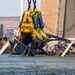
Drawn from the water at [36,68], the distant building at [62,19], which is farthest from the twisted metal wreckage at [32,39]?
the water at [36,68]

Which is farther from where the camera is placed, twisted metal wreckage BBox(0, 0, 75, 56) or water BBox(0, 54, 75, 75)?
twisted metal wreckage BBox(0, 0, 75, 56)

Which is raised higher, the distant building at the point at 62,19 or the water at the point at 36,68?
the water at the point at 36,68

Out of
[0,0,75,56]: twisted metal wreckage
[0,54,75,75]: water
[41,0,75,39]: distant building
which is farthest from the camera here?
[41,0,75,39]: distant building

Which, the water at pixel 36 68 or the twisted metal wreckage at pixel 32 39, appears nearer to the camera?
the water at pixel 36 68

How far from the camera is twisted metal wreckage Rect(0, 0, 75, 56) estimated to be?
7381 cm

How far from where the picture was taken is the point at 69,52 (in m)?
76.9

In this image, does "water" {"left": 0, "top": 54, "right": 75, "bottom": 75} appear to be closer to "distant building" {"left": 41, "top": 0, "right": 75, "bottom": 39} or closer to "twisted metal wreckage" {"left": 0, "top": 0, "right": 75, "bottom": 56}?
"twisted metal wreckage" {"left": 0, "top": 0, "right": 75, "bottom": 56}

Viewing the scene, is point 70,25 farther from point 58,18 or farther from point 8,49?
point 8,49

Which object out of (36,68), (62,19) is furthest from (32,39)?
(36,68)

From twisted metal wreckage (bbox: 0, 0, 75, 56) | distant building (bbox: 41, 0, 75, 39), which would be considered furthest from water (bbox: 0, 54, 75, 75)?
distant building (bbox: 41, 0, 75, 39)

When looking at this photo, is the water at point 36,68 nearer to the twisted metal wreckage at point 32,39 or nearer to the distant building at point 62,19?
the twisted metal wreckage at point 32,39

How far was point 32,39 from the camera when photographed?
74.6m

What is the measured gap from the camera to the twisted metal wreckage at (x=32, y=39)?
242 feet

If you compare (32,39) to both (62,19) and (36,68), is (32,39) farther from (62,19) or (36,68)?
(36,68)
